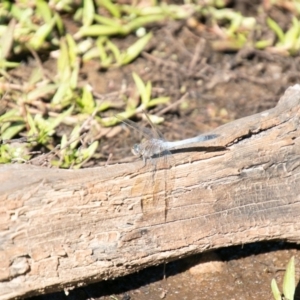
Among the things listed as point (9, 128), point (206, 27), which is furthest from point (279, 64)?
point (9, 128)

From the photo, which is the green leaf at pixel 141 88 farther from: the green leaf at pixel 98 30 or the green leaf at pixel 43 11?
the green leaf at pixel 43 11

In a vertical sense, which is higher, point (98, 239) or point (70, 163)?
point (98, 239)

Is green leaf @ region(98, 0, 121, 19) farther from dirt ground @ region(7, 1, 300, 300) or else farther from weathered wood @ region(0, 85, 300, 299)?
weathered wood @ region(0, 85, 300, 299)

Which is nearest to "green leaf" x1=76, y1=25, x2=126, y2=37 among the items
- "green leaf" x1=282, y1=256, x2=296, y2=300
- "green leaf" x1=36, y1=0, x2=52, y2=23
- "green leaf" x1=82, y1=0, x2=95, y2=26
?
"green leaf" x1=82, y1=0, x2=95, y2=26

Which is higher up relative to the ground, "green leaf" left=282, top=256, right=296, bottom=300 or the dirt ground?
"green leaf" left=282, top=256, right=296, bottom=300

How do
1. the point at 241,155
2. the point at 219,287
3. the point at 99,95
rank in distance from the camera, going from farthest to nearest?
the point at 99,95 < the point at 219,287 < the point at 241,155

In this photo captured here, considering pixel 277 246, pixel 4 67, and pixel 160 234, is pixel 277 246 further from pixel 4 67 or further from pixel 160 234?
pixel 4 67
